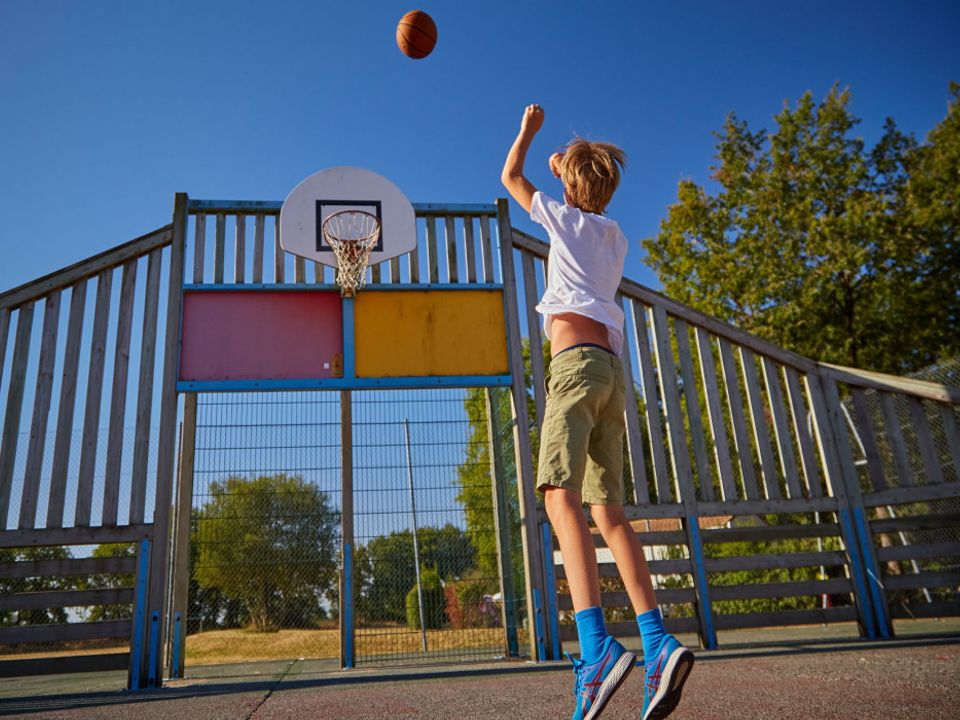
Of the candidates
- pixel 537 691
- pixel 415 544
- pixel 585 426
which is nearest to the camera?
pixel 585 426

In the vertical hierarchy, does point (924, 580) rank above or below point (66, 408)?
below

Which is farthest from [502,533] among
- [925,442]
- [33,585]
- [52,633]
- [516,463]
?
[33,585]

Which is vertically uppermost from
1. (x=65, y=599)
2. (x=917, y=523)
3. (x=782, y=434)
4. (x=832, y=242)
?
(x=832, y=242)

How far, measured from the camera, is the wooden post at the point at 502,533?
657 cm

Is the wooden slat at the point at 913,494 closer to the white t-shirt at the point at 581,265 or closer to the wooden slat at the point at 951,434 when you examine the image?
the wooden slat at the point at 951,434

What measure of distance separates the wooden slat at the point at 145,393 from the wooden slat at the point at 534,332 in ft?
11.1

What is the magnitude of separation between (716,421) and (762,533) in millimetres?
1146

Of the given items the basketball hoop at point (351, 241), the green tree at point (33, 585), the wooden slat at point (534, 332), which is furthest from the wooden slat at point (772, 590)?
the green tree at point (33, 585)

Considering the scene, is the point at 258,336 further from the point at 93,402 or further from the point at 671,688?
the point at 671,688

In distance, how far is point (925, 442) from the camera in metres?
6.62

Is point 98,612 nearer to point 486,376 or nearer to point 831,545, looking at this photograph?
point 486,376

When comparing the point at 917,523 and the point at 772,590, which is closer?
the point at 772,590

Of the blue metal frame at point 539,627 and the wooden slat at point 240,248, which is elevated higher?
the wooden slat at point 240,248

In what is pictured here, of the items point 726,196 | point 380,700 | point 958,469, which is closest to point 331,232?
point 380,700
